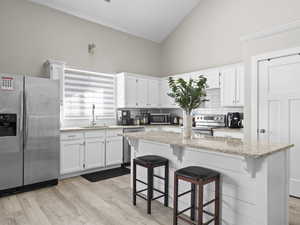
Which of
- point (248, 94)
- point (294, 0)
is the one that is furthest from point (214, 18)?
point (248, 94)

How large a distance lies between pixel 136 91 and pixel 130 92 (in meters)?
0.19

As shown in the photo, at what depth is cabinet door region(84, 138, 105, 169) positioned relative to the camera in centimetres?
415

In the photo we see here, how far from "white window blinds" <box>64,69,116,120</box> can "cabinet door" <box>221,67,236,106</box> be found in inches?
105

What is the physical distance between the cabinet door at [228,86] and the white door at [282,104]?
0.79 m

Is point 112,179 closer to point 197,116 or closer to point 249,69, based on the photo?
point 197,116

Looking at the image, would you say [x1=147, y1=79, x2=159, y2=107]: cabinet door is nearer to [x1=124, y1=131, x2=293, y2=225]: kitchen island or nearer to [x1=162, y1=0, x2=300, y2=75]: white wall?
[x1=162, y1=0, x2=300, y2=75]: white wall

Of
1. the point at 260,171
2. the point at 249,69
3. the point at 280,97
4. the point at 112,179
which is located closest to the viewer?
the point at 260,171

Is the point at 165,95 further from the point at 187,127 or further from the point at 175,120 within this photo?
the point at 187,127

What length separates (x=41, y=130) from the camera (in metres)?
3.42

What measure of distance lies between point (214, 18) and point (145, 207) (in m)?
4.51

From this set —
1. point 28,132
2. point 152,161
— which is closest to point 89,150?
point 28,132

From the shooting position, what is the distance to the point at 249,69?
3611mm

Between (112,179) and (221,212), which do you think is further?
(112,179)

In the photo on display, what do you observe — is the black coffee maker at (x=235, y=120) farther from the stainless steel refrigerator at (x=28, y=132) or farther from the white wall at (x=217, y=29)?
the stainless steel refrigerator at (x=28, y=132)
